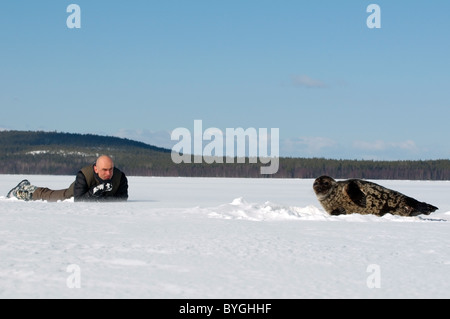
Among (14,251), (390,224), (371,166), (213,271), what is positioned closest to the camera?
(213,271)

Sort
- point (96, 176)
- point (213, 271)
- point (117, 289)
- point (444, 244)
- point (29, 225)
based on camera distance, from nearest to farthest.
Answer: point (117, 289) < point (213, 271) < point (444, 244) < point (29, 225) < point (96, 176)

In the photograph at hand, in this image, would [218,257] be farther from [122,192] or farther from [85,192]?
[122,192]

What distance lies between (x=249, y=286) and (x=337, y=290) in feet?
2.47

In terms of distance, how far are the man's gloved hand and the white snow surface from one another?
10.6ft

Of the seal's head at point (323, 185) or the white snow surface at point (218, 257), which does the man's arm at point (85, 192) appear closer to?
the white snow surface at point (218, 257)

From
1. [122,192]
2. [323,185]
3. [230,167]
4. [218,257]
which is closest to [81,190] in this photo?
[122,192]

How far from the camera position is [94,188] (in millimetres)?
14633

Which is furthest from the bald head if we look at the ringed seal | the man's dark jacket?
the ringed seal

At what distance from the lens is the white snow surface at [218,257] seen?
16.1ft

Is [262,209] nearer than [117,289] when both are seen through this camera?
No

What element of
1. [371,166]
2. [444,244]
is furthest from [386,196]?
[371,166]

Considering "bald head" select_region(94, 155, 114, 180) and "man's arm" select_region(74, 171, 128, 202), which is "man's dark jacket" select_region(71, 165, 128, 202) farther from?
"bald head" select_region(94, 155, 114, 180)

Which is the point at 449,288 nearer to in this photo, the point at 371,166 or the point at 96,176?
the point at 96,176

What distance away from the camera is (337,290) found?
4.96 metres
